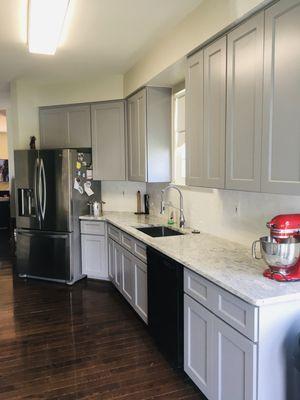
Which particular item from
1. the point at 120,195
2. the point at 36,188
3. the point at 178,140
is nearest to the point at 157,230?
the point at 178,140

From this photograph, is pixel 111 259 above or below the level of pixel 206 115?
below

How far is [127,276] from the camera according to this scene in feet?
11.7

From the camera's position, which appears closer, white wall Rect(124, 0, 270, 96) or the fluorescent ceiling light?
white wall Rect(124, 0, 270, 96)

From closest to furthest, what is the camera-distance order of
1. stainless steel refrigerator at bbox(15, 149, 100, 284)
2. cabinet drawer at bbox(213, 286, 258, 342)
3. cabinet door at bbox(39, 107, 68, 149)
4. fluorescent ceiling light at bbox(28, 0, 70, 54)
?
cabinet drawer at bbox(213, 286, 258, 342) < fluorescent ceiling light at bbox(28, 0, 70, 54) < stainless steel refrigerator at bbox(15, 149, 100, 284) < cabinet door at bbox(39, 107, 68, 149)

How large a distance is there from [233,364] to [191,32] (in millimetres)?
2358

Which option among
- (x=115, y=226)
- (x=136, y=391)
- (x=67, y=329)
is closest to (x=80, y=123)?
(x=115, y=226)

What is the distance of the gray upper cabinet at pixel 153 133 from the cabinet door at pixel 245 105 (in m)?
1.65

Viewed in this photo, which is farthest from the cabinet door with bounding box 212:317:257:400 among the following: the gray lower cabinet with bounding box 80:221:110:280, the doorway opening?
the doorway opening

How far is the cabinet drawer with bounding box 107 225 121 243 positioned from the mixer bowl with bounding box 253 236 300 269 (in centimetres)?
221

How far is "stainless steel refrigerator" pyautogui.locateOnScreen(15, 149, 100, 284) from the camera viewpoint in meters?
4.29

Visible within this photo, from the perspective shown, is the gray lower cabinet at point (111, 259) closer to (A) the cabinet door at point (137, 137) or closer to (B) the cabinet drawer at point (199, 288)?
(A) the cabinet door at point (137, 137)

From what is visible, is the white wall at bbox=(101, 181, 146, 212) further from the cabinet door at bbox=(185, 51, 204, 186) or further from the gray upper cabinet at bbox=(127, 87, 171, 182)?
the cabinet door at bbox=(185, 51, 204, 186)

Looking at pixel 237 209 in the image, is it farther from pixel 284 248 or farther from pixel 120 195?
pixel 120 195

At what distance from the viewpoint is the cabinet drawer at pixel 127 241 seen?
11.2 ft
